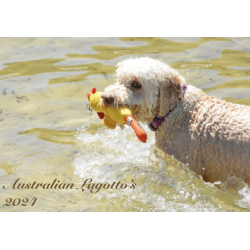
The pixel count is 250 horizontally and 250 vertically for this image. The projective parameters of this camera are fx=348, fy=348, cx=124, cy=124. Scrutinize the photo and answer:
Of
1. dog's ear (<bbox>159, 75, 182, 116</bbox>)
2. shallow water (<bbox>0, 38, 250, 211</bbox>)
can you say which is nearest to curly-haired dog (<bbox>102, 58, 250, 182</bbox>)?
dog's ear (<bbox>159, 75, 182, 116</bbox>)

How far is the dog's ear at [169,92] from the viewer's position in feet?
14.6

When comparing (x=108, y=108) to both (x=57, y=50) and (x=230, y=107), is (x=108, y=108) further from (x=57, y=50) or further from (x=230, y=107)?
(x=57, y=50)

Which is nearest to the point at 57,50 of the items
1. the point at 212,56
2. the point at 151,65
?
the point at 212,56

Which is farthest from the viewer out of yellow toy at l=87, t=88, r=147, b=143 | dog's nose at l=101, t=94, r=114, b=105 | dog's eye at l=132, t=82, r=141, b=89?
dog's eye at l=132, t=82, r=141, b=89

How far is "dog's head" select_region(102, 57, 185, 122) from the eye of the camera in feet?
14.2

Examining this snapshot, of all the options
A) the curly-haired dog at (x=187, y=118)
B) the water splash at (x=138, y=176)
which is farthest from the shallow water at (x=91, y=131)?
the curly-haired dog at (x=187, y=118)

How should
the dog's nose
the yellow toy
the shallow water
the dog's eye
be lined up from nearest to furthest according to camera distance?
the yellow toy < the dog's nose < the dog's eye < the shallow water

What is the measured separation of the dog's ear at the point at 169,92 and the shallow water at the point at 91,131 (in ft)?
2.45

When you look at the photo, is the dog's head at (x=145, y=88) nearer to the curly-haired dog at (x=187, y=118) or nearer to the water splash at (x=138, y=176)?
the curly-haired dog at (x=187, y=118)

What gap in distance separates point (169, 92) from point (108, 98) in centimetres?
82

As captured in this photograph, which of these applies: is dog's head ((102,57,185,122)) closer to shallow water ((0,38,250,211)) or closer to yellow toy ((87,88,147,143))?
yellow toy ((87,88,147,143))

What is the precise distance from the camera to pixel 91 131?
20.5ft

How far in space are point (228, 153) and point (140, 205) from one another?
1.28 m

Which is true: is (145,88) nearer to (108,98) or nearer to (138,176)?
(108,98)
